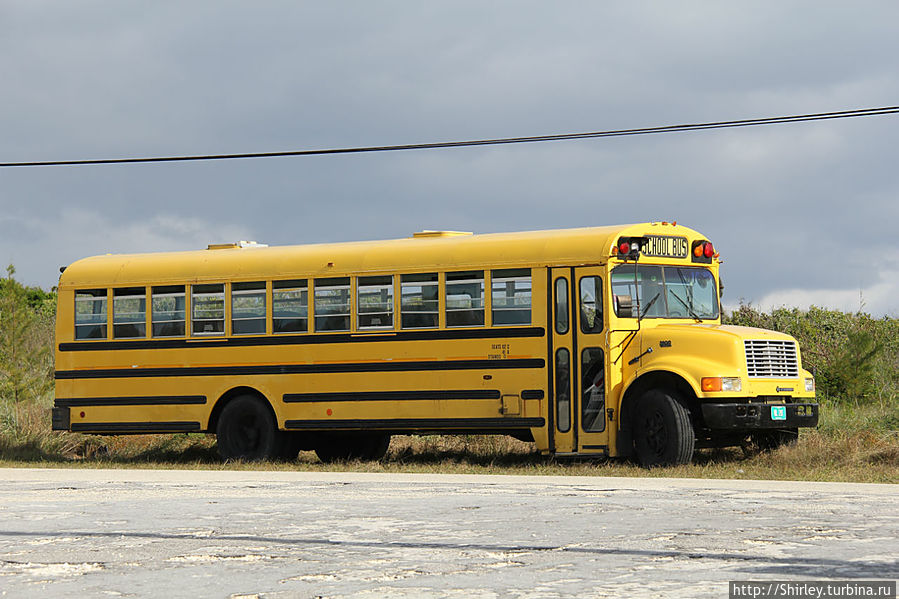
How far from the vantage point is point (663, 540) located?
8328 millimetres

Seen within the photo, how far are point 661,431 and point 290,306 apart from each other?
5.49 meters

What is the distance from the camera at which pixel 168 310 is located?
18688mm

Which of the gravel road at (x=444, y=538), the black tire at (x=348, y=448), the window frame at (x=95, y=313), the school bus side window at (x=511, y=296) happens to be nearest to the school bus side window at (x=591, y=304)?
the school bus side window at (x=511, y=296)

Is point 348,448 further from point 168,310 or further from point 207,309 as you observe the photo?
point 168,310

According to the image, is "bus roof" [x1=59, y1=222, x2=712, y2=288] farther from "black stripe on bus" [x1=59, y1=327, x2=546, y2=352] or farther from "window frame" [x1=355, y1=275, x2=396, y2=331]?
A: "black stripe on bus" [x1=59, y1=327, x2=546, y2=352]

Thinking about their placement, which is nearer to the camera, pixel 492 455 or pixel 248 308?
pixel 248 308

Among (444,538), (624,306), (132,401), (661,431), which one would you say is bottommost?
(444,538)

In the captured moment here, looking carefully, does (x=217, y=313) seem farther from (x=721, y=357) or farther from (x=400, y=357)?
(x=721, y=357)

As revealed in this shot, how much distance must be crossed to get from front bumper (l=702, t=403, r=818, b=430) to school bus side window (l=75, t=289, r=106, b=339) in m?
8.95

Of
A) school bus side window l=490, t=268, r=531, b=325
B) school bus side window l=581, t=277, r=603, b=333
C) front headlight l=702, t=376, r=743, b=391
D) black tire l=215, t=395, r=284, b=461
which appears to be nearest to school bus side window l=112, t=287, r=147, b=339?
black tire l=215, t=395, r=284, b=461

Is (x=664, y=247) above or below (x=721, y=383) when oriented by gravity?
above

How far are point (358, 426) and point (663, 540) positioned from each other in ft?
31.4

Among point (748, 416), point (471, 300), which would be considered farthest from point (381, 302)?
point (748, 416)

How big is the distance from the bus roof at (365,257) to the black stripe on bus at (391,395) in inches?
62.4
